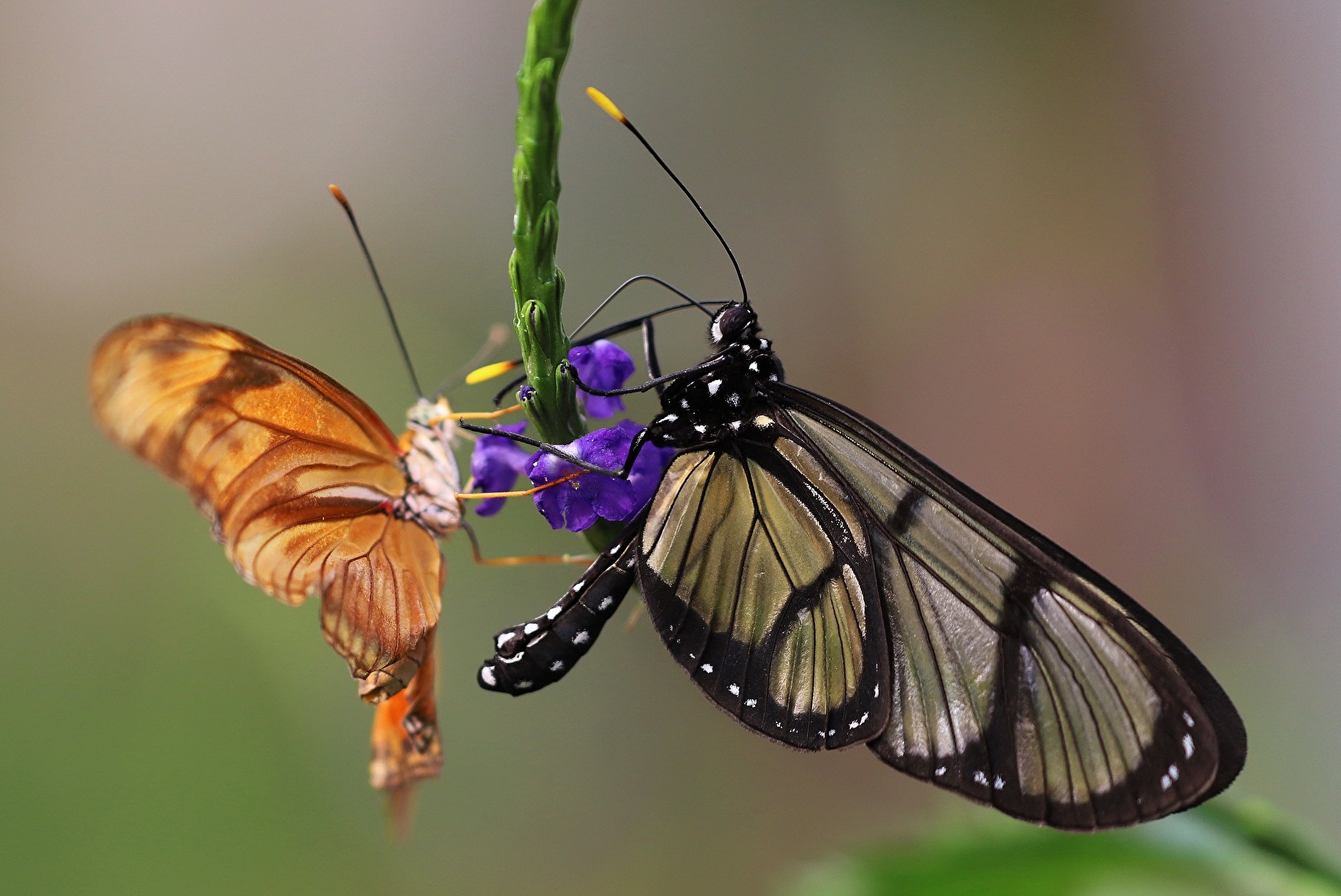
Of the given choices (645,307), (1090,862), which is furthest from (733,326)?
(645,307)

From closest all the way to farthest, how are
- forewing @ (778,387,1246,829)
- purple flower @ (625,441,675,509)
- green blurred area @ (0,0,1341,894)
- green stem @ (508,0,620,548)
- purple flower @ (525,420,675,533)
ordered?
green stem @ (508,0,620,548) → forewing @ (778,387,1246,829) → purple flower @ (525,420,675,533) → purple flower @ (625,441,675,509) → green blurred area @ (0,0,1341,894)

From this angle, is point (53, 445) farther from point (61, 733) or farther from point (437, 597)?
point (437, 597)

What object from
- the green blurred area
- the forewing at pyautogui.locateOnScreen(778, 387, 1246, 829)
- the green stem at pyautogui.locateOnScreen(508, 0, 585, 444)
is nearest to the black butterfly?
the forewing at pyautogui.locateOnScreen(778, 387, 1246, 829)

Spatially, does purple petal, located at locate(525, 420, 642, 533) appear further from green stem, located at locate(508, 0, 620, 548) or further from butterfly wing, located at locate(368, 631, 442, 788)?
butterfly wing, located at locate(368, 631, 442, 788)

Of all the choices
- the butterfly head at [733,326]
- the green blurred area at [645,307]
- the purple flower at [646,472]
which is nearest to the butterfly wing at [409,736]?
the purple flower at [646,472]

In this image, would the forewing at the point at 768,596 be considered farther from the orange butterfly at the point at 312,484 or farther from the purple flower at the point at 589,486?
the orange butterfly at the point at 312,484
